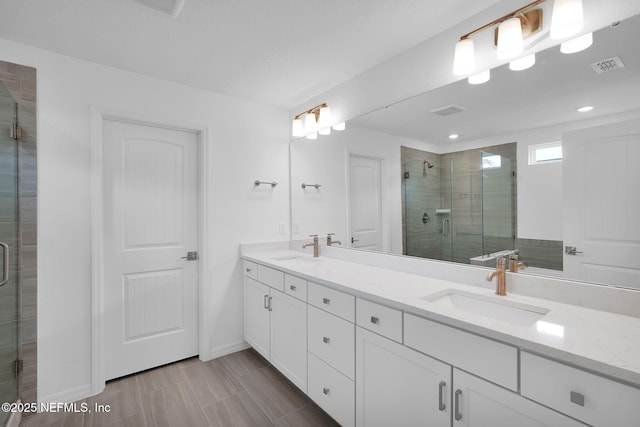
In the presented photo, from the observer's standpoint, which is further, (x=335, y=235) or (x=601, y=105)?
(x=335, y=235)

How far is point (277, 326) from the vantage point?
218 centimetres

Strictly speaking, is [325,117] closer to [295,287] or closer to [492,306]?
[295,287]

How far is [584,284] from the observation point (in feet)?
4.14

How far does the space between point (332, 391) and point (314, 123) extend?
2.08 metres

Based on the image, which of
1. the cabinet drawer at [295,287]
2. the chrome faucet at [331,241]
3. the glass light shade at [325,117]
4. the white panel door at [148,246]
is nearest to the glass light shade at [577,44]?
the glass light shade at [325,117]

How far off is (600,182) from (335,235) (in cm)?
177

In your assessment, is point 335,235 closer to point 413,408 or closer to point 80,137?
point 413,408

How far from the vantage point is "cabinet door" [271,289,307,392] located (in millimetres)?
1900

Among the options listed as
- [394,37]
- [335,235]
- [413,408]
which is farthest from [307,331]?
[394,37]

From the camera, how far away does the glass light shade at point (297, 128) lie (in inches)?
113

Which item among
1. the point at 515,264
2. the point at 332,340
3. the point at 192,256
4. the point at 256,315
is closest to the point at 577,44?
the point at 515,264

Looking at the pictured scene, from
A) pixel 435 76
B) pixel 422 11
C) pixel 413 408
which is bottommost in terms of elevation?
pixel 413 408

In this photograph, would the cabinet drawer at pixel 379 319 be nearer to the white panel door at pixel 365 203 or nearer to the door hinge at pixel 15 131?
the white panel door at pixel 365 203

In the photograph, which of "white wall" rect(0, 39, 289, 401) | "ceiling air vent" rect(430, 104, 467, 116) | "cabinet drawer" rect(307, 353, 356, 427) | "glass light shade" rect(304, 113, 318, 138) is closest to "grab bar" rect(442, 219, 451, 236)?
"ceiling air vent" rect(430, 104, 467, 116)
